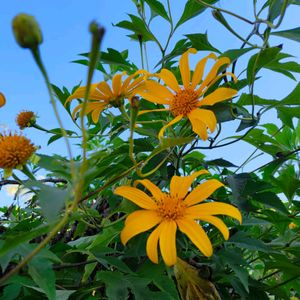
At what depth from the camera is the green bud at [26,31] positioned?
Result: 372 millimetres

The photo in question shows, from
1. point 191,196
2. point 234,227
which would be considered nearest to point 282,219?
point 234,227

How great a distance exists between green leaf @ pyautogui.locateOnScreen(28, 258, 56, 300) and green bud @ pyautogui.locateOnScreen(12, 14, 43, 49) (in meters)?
0.25

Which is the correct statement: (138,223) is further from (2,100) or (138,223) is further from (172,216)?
(2,100)

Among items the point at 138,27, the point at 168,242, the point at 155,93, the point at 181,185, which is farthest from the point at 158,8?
the point at 168,242

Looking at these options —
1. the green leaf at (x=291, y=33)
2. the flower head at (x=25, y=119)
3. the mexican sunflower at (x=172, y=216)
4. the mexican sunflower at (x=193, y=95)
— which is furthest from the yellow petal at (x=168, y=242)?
the flower head at (x=25, y=119)

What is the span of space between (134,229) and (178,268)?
107mm

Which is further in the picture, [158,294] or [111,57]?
[111,57]

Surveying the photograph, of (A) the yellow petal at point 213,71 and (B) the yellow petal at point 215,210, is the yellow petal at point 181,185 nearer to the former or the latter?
(B) the yellow petal at point 215,210

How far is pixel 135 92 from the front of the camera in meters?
0.72

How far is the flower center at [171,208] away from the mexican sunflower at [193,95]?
0.30ft

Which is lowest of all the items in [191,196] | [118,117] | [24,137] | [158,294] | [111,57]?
[158,294]

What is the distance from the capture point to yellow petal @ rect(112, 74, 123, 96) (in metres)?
0.70

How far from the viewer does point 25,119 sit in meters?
0.94

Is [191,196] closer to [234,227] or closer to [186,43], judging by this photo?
[234,227]
